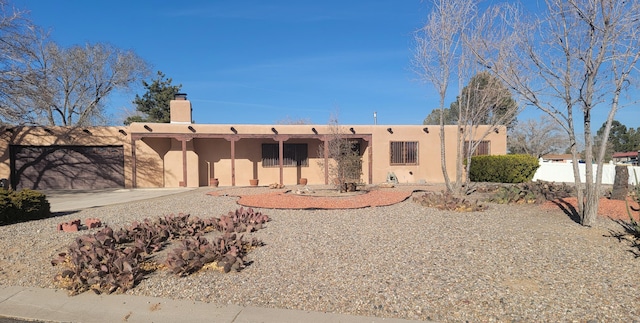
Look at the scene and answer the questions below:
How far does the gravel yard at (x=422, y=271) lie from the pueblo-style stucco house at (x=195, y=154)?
11.0 metres

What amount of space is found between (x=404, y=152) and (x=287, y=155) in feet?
20.2

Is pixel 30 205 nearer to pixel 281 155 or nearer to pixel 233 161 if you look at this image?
pixel 233 161

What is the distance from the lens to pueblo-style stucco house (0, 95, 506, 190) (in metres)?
18.4

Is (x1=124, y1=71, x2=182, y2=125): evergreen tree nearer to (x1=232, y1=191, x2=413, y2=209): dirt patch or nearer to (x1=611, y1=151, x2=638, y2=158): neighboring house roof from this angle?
(x1=232, y1=191, x2=413, y2=209): dirt patch

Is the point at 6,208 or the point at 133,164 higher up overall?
the point at 133,164

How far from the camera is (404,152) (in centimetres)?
2047

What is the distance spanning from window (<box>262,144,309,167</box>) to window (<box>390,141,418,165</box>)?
181 inches

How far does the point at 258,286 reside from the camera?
14.5 feet

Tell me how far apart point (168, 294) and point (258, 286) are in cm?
99

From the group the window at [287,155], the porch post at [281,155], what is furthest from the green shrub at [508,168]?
the porch post at [281,155]

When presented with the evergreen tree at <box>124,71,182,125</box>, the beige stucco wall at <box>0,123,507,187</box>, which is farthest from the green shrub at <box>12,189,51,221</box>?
the evergreen tree at <box>124,71,182,125</box>

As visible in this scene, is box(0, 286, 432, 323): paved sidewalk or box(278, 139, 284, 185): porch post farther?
box(278, 139, 284, 185): porch post

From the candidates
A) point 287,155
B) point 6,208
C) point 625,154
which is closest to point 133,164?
point 287,155

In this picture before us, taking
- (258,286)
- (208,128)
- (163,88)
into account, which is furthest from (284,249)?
(163,88)
